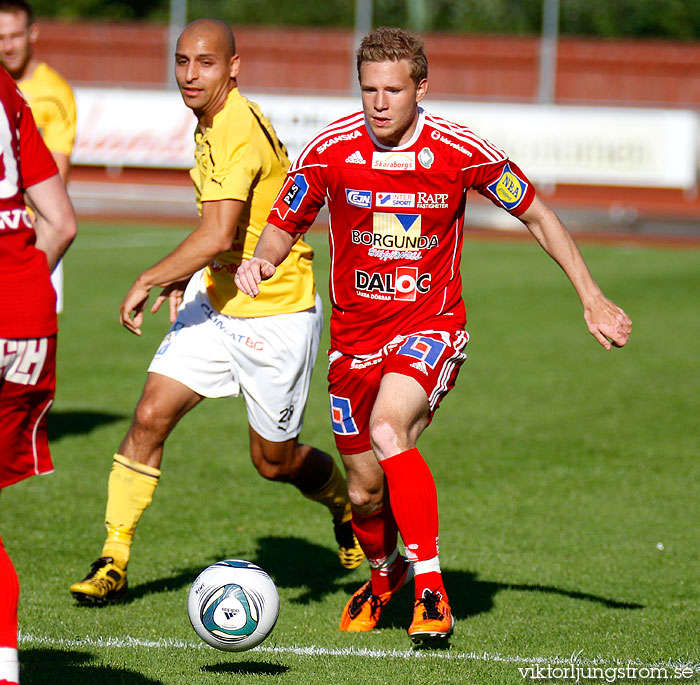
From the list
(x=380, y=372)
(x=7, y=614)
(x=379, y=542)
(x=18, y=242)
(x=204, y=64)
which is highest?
(x=204, y=64)

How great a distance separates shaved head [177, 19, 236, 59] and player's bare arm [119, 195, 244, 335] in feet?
2.50

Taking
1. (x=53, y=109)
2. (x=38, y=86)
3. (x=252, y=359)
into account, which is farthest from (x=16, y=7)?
(x=252, y=359)

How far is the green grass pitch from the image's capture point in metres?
4.44

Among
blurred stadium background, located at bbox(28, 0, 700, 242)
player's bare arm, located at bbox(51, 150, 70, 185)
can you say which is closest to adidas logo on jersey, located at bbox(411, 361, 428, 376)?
player's bare arm, located at bbox(51, 150, 70, 185)

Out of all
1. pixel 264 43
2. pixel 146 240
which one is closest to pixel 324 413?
pixel 146 240

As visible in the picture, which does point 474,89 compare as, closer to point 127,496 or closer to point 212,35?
point 212,35

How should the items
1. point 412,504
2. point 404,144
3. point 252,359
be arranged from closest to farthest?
point 412,504
point 404,144
point 252,359

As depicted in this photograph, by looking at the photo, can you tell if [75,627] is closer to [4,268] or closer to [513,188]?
[4,268]

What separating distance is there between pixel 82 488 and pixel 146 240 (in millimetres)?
14415

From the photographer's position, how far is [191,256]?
4.97 meters

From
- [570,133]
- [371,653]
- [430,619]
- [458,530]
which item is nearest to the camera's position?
[430,619]

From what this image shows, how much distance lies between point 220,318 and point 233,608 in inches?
66.0

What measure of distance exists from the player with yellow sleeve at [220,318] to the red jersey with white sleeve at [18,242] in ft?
4.49

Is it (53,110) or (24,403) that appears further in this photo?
(53,110)
